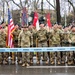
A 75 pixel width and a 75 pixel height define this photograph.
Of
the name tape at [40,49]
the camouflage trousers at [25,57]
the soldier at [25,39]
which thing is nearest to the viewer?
the name tape at [40,49]

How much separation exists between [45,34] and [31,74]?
3.70m

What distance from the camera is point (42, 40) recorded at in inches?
643

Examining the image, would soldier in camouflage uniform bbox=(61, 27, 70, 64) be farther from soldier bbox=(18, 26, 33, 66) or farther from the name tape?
soldier bbox=(18, 26, 33, 66)

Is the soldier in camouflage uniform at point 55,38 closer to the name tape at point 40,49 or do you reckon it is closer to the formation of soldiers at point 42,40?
the formation of soldiers at point 42,40

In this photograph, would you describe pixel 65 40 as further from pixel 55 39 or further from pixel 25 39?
pixel 25 39

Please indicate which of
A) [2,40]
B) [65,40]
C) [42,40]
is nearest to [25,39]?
[42,40]

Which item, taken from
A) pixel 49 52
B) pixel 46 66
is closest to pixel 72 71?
pixel 46 66

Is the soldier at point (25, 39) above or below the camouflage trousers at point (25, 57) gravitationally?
above

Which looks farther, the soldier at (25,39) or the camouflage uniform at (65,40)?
the camouflage uniform at (65,40)

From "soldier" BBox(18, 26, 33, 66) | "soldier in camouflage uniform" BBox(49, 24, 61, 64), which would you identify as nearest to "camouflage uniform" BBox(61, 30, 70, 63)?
"soldier in camouflage uniform" BBox(49, 24, 61, 64)

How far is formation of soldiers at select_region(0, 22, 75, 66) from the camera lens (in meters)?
16.1

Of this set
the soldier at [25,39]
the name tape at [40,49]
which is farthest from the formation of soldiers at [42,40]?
the name tape at [40,49]

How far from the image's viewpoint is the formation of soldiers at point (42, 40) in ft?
52.9

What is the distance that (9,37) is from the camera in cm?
1608
